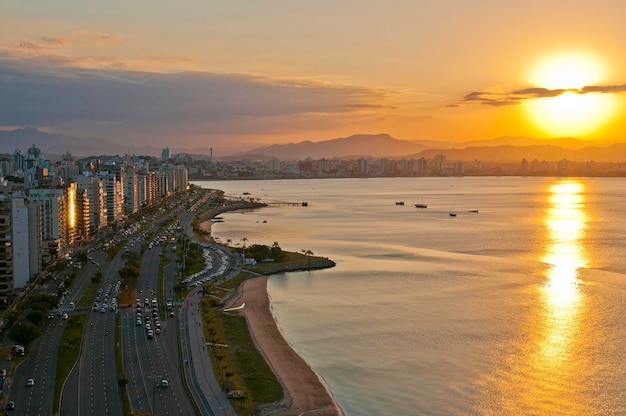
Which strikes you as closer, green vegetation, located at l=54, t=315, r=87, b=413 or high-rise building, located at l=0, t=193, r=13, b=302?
green vegetation, located at l=54, t=315, r=87, b=413

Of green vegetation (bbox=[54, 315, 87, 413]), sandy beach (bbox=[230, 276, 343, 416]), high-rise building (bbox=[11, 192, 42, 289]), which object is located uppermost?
high-rise building (bbox=[11, 192, 42, 289])

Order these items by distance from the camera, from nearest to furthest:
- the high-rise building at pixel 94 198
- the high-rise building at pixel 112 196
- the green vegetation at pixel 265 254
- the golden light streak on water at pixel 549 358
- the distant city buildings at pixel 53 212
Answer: the golden light streak on water at pixel 549 358 → the distant city buildings at pixel 53 212 → the green vegetation at pixel 265 254 → the high-rise building at pixel 94 198 → the high-rise building at pixel 112 196

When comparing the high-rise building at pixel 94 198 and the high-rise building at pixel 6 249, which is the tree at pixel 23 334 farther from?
the high-rise building at pixel 94 198

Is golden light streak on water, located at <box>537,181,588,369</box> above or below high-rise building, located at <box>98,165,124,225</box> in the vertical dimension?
below

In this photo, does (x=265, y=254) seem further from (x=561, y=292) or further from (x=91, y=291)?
(x=561, y=292)

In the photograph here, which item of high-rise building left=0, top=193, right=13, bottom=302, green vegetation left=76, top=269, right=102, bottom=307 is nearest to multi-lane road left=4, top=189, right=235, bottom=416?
green vegetation left=76, top=269, right=102, bottom=307

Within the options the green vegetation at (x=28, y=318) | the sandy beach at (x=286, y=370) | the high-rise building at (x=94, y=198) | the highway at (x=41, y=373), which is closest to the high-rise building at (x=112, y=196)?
the high-rise building at (x=94, y=198)

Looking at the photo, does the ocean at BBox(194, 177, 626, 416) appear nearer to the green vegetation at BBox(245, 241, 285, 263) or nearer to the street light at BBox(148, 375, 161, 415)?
the green vegetation at BBox(245, 241, 285, 263)
